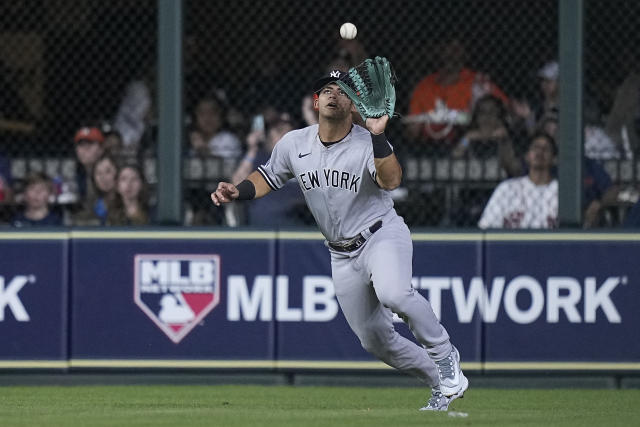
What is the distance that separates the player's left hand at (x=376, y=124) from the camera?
20.0ft

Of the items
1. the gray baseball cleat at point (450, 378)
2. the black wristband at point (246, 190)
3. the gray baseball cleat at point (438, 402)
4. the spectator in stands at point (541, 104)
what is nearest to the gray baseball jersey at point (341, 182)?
the black wristband at point (246, 190)

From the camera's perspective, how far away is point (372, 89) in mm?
6145

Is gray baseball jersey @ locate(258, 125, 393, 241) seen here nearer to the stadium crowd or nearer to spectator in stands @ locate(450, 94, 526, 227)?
the stadium crowd

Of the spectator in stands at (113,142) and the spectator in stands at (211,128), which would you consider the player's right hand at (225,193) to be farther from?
the spectator in stands at (211,128)

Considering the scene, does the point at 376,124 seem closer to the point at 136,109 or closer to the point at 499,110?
the point at 499,110

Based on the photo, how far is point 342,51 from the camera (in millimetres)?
9805

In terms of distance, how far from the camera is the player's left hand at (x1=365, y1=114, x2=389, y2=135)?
611 cm

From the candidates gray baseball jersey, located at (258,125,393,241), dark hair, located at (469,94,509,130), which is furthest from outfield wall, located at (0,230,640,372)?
gray baseball jersey, located at (258,125,393,241)

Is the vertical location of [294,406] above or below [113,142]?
below

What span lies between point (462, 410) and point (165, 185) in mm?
2804

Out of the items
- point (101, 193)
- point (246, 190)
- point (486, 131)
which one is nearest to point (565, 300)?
point (486, 131)

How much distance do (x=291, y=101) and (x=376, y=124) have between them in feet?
13.1

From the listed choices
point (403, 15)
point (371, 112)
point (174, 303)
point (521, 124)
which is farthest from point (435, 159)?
point (371, 112)

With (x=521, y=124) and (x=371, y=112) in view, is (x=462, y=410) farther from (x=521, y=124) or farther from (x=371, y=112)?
(x=521, y=124)
